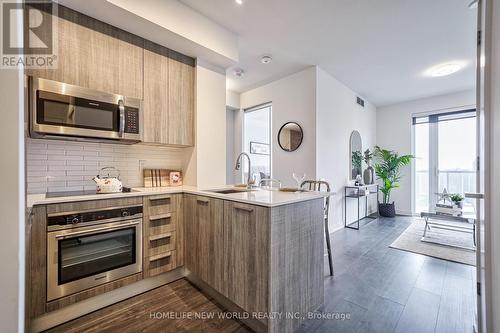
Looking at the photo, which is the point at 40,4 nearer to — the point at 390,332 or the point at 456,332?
the point at 390,332

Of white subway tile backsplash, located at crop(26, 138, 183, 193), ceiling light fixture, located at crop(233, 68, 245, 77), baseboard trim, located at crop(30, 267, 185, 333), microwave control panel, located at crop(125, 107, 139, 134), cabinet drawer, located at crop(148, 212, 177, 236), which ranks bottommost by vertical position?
baseboard trim, located at crop(30, 267, 185, 333)

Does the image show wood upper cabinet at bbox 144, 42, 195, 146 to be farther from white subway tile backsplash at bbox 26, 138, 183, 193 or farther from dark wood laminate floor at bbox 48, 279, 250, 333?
dark wood laminate floor at bbox 48, 279, 250, 333

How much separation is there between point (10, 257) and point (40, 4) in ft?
6.80

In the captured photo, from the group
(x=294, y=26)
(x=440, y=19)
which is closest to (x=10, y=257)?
(x=294, y=26)

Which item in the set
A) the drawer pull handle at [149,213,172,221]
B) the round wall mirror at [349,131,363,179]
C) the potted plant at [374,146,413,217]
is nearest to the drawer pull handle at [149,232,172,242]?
the drawer pull handle at [149,213,172,221]

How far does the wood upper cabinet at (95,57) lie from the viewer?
5.74ft

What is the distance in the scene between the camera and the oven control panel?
1536 mm

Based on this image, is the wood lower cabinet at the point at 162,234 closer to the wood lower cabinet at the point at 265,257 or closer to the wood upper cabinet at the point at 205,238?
the wood upper cabinet at the point at 205,238

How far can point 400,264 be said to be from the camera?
8.40 feet

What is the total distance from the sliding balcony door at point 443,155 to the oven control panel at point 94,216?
20.4ft

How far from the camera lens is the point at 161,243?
82.3 inches

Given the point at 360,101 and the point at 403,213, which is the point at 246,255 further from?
the point at 403,213

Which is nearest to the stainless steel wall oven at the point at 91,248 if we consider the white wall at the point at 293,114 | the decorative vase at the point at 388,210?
the white wall at the point at 293,114

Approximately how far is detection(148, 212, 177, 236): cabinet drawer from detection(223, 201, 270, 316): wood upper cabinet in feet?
2.53
